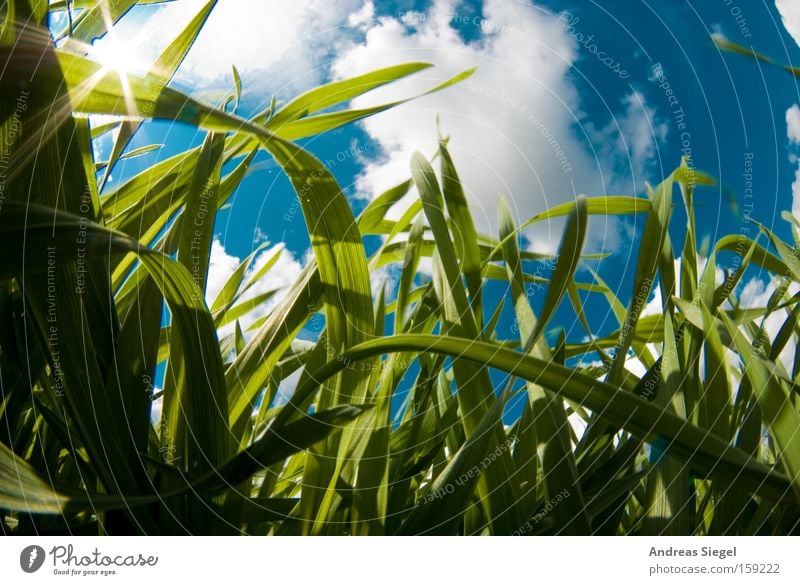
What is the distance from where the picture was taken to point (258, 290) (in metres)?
0.36

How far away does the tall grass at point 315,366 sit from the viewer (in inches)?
8.0

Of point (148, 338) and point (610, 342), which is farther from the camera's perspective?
point (610, 342)

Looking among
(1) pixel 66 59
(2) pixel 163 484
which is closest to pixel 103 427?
(2) pixel 163 484

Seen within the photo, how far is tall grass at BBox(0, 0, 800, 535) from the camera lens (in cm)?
20
